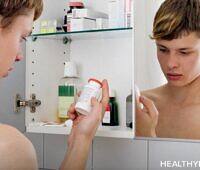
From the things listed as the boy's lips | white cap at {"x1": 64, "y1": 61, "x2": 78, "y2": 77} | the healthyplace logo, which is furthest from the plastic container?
the healthyplace logo

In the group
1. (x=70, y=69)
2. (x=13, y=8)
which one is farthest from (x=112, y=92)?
(x=13, y=8)

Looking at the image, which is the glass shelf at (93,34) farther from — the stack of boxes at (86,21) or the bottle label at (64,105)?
the bottle label at (64,105)

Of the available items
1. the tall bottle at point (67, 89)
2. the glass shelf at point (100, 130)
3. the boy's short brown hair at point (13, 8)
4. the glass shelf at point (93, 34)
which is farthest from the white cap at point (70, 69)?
the boy's short brown hair at point (13, 8)

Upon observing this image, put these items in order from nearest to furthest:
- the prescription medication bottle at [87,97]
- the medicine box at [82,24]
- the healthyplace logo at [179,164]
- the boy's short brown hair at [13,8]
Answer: the boy's short brown hair at [13,8] < the prescription medication bottle at [87,97] < the healthyplace logo at [179,164] < the medicine box at [82,24]

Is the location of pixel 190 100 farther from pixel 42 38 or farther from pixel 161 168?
pixel 42 38

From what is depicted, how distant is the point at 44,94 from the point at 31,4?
70 cm

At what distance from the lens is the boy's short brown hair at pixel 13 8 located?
2.31 feet

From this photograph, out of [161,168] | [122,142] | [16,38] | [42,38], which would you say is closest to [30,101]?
[42,38]

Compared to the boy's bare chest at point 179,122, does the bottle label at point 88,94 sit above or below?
above

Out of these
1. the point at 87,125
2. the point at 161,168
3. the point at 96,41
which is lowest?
the point at 161,168

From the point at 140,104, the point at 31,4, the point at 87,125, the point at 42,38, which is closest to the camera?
the point at 31,4

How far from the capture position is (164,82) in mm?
1181

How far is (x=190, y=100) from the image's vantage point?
1.15m

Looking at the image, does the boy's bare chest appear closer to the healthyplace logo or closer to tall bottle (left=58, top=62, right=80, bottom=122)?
the healthyplace logo
